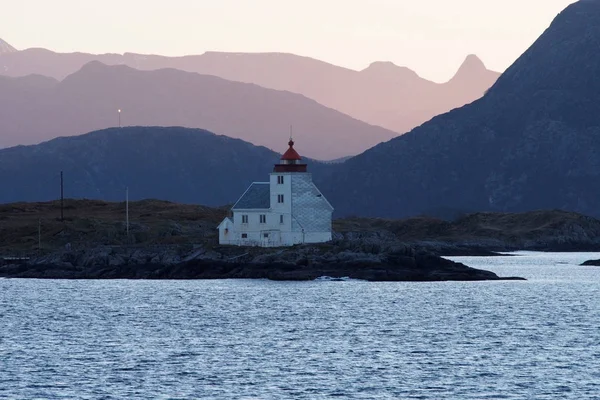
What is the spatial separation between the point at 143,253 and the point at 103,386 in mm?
70024

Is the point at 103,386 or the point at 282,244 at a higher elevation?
the point at 282,244

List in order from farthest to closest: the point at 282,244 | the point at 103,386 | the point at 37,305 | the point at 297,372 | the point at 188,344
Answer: the point at 282,244 < the point at 37,305 < the point at 188,344 < the point at 297,372 < the point at 103,386

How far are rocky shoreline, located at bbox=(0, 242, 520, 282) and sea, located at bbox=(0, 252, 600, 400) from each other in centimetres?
163

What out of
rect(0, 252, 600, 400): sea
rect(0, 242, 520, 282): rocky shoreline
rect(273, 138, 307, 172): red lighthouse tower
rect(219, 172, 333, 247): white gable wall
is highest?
rect(273, 138, 307, 172): red lighthouse tower

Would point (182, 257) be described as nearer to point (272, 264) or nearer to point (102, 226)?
point (272, 264)

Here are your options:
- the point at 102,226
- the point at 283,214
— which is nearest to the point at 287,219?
the point at 283,214

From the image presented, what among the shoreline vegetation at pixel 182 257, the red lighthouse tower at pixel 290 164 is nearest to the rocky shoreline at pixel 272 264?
the shoreline vegetation at pixel 182 257

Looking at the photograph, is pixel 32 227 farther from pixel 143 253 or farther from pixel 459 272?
pixel 459 272

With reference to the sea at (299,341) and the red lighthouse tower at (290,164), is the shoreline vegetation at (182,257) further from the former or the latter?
the red lighthouse tower at (290,164)

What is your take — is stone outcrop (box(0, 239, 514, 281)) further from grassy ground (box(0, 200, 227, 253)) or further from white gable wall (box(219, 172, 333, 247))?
grassy ground (box(0, 200, 227, 253))

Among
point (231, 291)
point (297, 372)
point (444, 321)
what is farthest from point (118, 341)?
point (231, 291)

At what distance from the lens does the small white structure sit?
126 metres

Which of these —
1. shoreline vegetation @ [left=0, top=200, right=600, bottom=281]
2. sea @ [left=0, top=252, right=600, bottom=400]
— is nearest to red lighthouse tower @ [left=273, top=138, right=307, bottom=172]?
shoreline vegetation @ [left=0, top=200, right=600, bottom=281]

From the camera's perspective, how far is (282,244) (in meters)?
126
